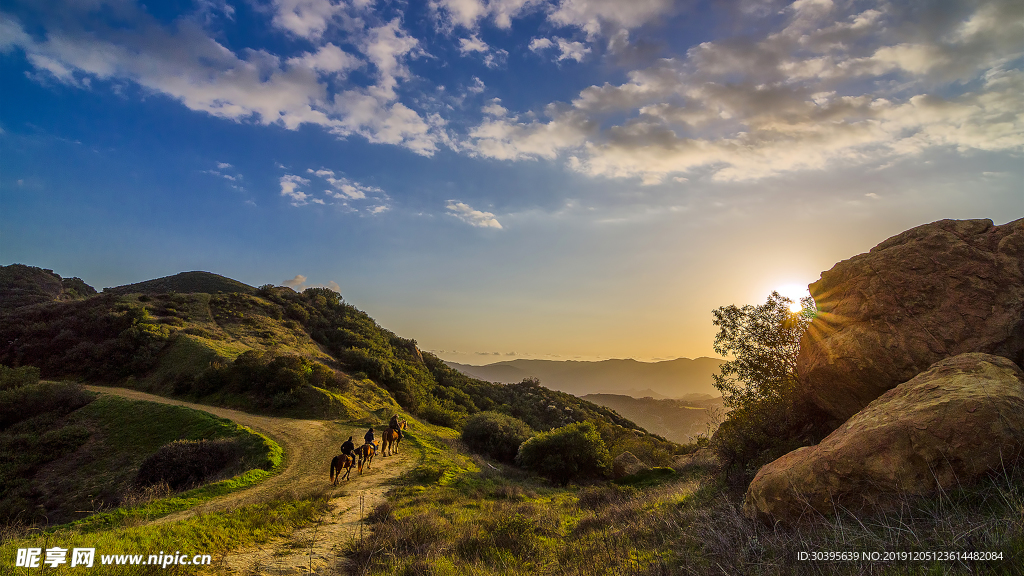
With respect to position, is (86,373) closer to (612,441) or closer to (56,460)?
(56,460)

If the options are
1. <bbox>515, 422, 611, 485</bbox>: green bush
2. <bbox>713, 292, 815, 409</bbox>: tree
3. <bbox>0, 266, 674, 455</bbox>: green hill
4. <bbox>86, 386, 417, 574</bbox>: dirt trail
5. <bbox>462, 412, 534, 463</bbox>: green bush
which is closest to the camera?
<bbox>86, 386, 417, 574</bbox>: dirt trail

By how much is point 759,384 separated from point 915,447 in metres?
9.98

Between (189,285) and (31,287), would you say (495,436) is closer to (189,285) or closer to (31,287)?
(189,285)

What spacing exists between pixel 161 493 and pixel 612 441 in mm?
29791

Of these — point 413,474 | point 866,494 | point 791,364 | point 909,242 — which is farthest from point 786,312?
point 413,474

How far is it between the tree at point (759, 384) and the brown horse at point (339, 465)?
1302 cm

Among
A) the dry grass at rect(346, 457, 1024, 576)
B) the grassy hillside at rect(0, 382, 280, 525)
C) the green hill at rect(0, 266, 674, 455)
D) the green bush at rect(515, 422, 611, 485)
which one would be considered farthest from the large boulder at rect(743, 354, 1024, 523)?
the green hill at rect(0, 266, 674, 455)

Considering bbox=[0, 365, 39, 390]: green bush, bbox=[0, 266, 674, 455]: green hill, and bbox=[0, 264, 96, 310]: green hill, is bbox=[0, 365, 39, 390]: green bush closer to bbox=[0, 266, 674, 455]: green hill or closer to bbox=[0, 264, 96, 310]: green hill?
bbox=[0, 266, 674, 455]: green hill

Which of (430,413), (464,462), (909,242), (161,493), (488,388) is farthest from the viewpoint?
A: (488,388)

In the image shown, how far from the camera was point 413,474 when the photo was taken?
17.0 metres

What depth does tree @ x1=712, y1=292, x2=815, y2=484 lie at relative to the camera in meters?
11.4

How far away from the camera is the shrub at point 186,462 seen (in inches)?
613

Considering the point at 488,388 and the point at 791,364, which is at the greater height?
the point at 791,364

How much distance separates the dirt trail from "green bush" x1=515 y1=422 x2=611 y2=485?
6960 millimetres
